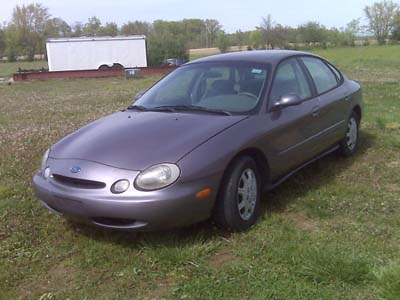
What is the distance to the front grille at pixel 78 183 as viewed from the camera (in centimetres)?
341

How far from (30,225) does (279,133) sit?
7.59 ft

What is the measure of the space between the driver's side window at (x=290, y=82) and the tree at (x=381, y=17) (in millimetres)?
82640

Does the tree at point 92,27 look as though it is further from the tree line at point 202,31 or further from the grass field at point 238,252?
the grass field at point 238,252

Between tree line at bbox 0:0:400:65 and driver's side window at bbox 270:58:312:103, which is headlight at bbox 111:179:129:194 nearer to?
driver's side window at bbox 270:58:312:103

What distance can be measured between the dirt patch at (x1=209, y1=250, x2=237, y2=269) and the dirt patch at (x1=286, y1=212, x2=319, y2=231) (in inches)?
29.8

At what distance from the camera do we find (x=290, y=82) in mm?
4762

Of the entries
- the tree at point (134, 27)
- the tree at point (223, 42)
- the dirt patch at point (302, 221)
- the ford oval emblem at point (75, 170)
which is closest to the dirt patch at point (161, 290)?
the ford oval emblem at point (75, 170)

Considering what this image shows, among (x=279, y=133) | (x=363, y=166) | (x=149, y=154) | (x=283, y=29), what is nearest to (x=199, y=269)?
(x=149, y=154)

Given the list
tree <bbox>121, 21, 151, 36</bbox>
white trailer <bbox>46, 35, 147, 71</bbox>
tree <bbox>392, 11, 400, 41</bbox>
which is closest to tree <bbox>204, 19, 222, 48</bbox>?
tree <bbox>121, 21, 151, 36</bbox>

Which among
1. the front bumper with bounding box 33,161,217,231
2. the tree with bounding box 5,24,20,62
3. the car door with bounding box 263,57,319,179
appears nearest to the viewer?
the front bumper with bounding box 33,161,217,231

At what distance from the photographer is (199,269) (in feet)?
10.7

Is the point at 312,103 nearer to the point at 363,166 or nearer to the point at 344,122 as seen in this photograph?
the point at 344,122

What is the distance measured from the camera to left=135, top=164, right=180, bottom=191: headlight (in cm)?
335

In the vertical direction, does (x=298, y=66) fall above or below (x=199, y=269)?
above
